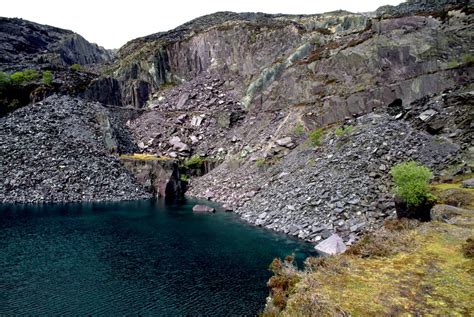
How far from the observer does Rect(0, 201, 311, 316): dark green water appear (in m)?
22.4

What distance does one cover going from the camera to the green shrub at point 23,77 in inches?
3403

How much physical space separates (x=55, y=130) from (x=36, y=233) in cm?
3785

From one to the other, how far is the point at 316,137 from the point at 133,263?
37.5 meters

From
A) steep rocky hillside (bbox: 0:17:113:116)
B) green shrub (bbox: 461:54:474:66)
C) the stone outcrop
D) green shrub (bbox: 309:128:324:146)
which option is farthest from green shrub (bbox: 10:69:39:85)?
green shrub (bbox: 461:54:474:66)

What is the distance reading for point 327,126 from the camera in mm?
61250

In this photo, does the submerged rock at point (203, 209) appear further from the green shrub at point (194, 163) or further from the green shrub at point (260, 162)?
the green shrub at point (194, 163)

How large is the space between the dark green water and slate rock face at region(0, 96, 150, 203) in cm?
1163

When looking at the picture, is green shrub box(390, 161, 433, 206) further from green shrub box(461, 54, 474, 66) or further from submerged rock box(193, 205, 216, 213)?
green shrub box(461, 54, 474, 66)

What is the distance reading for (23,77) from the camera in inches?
3501

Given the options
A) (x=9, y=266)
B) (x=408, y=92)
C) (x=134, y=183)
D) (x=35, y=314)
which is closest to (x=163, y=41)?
(x=134, y=183)

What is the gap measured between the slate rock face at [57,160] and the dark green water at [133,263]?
11.6 m

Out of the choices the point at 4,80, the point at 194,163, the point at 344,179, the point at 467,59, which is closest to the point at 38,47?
the point at 4,80

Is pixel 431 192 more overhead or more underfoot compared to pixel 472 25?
more underfoot

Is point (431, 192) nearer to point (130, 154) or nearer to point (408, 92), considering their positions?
point (408, 92)
